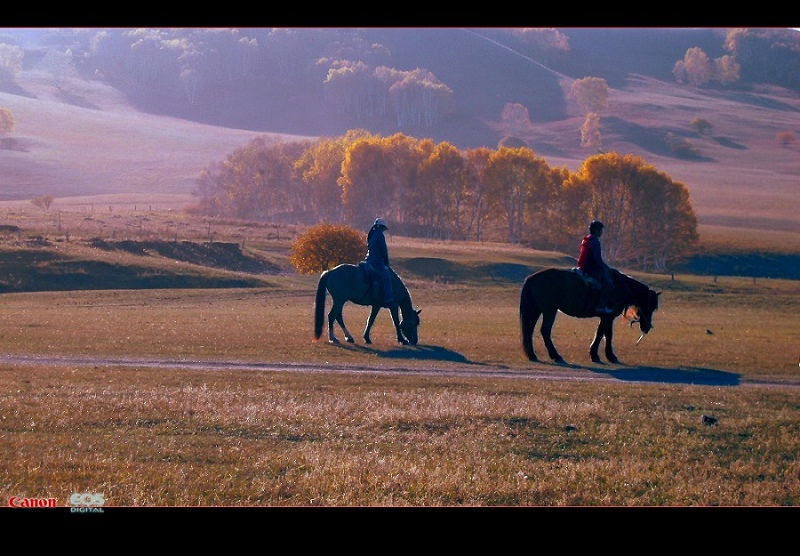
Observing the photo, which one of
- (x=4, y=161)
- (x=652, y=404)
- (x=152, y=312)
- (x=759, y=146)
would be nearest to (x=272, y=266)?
(x=152, y=312)

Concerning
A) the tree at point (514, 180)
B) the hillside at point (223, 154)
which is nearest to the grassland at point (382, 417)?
the tree at point (514, 180)

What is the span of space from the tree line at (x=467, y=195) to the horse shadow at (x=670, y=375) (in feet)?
212

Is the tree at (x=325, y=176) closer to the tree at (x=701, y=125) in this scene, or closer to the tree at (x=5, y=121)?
the tree at (x=5, y=121)

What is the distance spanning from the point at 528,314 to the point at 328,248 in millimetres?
33191

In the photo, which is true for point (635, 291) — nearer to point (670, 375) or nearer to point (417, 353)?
point (670, 375)

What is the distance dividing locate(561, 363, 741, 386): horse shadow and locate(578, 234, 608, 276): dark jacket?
7.38 ft

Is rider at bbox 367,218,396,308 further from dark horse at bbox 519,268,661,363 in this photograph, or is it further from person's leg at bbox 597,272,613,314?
person's leg at bbox 597,272,613,314

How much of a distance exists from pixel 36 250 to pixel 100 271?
3946 millimetres

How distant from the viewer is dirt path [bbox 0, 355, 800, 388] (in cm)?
1919

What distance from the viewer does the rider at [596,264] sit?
2131 cm

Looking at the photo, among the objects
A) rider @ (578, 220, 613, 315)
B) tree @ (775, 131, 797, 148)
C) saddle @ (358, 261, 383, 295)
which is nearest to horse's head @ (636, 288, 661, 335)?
rider @ (578, 220, 613, 315)

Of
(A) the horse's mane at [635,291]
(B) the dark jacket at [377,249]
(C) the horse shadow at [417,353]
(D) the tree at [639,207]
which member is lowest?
(C) the horse shadow at [417,353]

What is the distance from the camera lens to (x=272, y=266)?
205ft
